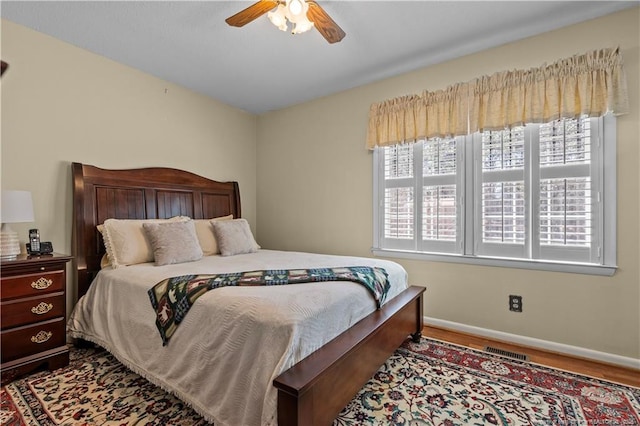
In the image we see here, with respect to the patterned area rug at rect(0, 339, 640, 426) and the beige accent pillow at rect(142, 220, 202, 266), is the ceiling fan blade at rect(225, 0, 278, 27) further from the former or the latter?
the patterned area rug at rect(0, 339, 640, 426)

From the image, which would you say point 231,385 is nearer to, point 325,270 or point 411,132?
point 325,270

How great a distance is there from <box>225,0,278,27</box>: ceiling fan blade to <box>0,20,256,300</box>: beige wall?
5.64 ft

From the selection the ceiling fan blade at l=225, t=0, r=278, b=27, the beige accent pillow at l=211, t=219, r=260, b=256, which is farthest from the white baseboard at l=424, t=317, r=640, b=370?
the ceiling fan blade at l=225, t=0, r=278, b=27

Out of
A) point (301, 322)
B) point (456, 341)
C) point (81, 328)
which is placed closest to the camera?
point (301, 322)

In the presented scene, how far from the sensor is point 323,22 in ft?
6.55

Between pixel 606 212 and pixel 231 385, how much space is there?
2.84m

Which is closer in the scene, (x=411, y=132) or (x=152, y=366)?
(x=152, y=366)

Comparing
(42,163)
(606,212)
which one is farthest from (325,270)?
(42,163)

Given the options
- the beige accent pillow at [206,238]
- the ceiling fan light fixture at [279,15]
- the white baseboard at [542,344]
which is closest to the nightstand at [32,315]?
the beige accent pillow at [206,238]

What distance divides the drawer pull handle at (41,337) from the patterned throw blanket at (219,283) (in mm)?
900

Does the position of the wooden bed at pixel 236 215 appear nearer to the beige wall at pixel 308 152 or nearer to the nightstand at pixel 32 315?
the beige wall at pixel 308 152

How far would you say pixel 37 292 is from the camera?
2.14 m

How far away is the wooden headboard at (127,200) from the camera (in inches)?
104

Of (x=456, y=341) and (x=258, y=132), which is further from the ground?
(x=258, y=132)
